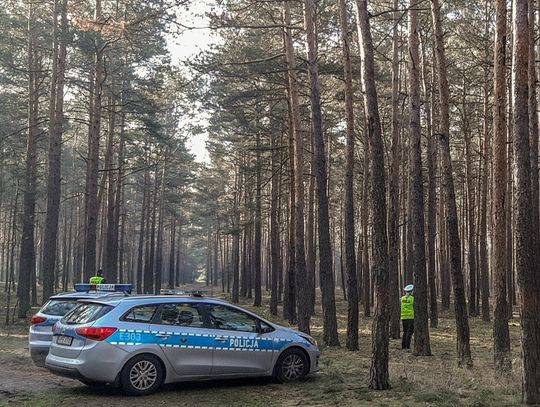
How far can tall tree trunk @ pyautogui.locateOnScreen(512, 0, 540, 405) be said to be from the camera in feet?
25.0

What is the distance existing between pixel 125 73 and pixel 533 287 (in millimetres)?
26105

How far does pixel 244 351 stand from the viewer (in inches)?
390

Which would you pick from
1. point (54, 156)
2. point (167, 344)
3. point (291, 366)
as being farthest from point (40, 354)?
point (54, 156)

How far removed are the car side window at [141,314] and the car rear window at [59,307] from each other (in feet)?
7.57

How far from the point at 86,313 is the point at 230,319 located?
7.92 ft

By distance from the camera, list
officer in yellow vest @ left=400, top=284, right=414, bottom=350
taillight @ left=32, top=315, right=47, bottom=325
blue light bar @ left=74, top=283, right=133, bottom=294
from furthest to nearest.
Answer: officer in yellow vest @ left=400, top=284, right=414, bottom=350 < blue light bar @ left=74, top=283, right=133, bottom=294 < taillight @ left=32, top=315, right=47, bottom=325

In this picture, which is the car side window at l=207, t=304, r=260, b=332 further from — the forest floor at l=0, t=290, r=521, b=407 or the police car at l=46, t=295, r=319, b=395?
the forest floor at l=0, t=290, r=521, b=407

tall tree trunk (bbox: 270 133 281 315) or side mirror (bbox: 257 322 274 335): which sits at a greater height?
tall tree trunk (bbox: 270 133 281 315)

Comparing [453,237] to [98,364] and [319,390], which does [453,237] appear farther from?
[98,364]

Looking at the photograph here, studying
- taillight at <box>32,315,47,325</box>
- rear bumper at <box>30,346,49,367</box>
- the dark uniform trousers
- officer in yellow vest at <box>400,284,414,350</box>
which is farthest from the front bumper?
the dark uniform trousers

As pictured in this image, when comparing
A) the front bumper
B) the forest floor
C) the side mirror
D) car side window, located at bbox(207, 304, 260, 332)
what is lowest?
the forest floor

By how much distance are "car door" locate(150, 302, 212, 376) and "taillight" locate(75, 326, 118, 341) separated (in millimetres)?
682

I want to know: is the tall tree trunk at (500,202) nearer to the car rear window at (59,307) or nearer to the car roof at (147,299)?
the car roof at (147,299)

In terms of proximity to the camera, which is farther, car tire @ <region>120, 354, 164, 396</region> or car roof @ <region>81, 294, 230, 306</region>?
car roof @ <region>81, 294, 230, 306</region>
